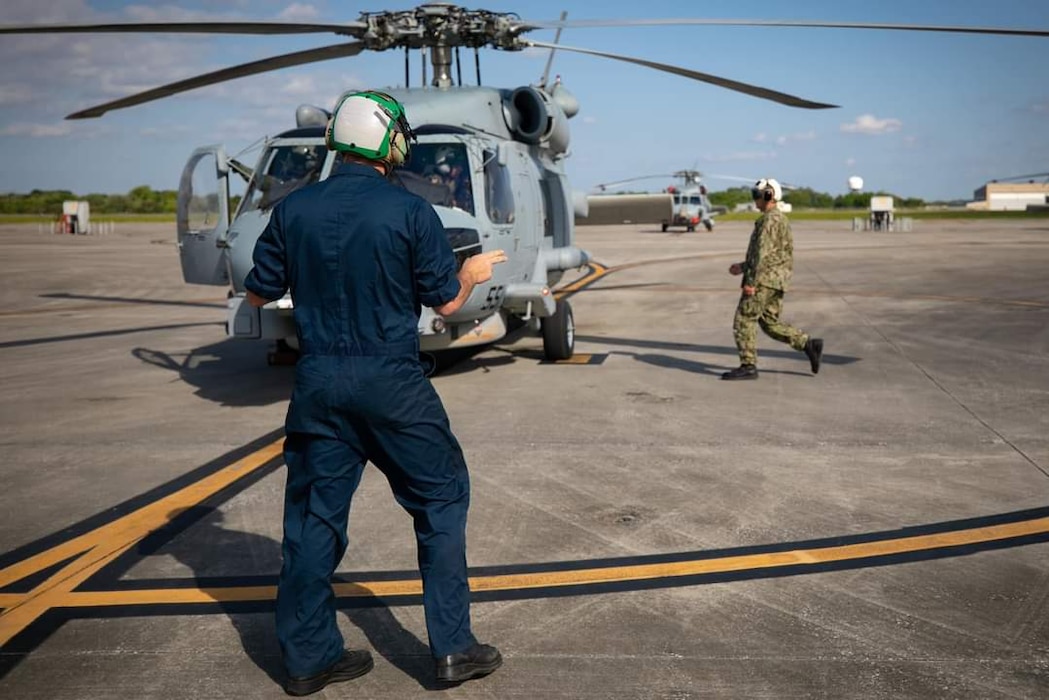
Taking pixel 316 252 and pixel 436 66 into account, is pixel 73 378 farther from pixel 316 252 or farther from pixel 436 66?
pixel 316 252

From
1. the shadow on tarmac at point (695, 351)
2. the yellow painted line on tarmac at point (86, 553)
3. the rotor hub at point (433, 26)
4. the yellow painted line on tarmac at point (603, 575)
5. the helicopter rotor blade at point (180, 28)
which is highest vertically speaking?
the rotor hub at point (433, 26)

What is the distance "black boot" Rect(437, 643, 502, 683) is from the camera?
352 centimetres

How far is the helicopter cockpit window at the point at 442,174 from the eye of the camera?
378 inches

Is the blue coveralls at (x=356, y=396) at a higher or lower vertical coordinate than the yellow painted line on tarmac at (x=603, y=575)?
higher

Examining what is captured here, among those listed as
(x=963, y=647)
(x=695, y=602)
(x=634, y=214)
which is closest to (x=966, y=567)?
(x=963, y=647)

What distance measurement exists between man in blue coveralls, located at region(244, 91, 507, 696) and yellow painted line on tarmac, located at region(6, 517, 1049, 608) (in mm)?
910

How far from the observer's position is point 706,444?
7254mm

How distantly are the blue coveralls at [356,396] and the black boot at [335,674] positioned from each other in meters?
0.03

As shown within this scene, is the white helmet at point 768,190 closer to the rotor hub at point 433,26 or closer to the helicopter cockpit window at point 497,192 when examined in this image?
the helicopter cockpit window at point 497,192

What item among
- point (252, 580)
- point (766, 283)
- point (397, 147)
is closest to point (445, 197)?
point (766, 283)

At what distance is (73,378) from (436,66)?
16.5 feet

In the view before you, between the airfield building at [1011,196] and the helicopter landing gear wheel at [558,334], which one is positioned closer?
the helicopter landing gear wheel at [558,334]

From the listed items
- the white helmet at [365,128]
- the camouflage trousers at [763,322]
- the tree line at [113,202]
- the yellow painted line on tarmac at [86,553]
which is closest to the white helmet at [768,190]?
the camouflage trousers at [763,322]

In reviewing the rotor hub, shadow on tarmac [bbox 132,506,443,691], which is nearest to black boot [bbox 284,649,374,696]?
shadow on tarmac [bbox 132,506,443,691]
